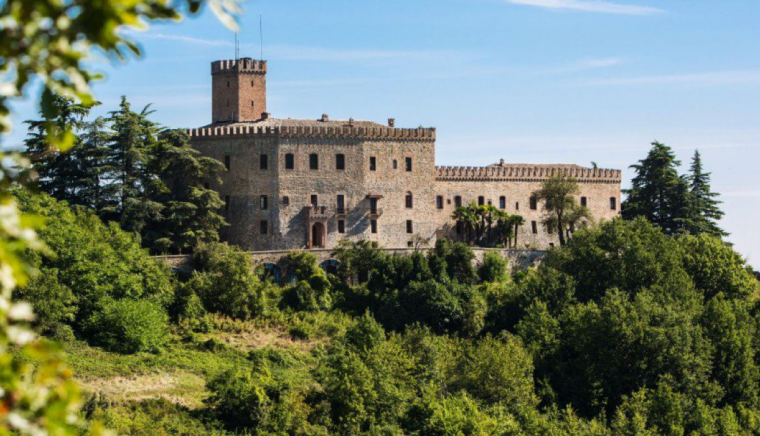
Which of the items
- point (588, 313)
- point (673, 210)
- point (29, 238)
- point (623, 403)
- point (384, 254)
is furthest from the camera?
point (673, 210)

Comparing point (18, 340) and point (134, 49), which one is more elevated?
point (134, 49)

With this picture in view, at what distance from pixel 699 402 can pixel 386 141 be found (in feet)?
74.4

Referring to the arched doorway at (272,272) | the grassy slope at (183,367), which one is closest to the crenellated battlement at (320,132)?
the arched doorway at (272,272)

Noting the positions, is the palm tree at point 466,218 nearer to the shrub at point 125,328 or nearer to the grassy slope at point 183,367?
the grassy slope at point 183,367

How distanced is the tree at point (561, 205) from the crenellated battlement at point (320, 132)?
7.30 metres

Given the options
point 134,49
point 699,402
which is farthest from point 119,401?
point 134,49

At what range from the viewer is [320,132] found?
192 feet

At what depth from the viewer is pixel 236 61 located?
61156 millimetres

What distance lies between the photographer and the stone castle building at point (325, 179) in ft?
186

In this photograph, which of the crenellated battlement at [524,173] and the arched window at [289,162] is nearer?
the arched window at [289,162]

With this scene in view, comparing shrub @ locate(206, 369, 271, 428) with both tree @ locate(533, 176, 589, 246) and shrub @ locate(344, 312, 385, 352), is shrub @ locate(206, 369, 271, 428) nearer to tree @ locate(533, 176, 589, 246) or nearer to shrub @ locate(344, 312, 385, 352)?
shrub @ locate(344, 312, 385, 352)

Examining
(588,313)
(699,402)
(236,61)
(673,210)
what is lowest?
(699,402)

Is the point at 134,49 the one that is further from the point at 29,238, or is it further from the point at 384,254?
the point at 384,254

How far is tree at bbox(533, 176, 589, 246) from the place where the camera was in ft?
205
